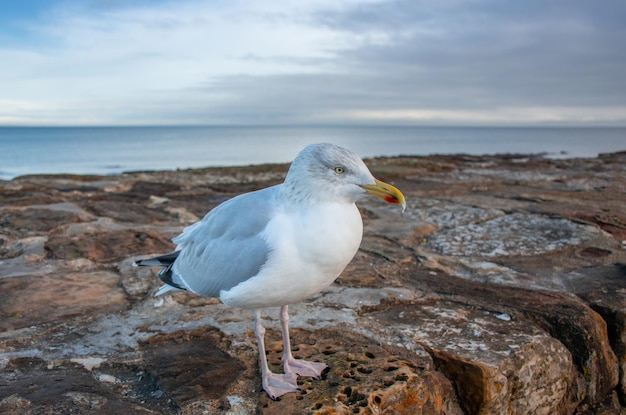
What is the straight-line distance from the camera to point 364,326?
2938 mm

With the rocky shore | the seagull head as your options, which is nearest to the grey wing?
the seagull head

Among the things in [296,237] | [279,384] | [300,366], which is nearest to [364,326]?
[300,366]

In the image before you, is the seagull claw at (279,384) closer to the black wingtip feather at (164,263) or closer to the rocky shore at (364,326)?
the rocky shore at (364,326)

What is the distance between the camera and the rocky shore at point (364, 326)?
2365 millimetres

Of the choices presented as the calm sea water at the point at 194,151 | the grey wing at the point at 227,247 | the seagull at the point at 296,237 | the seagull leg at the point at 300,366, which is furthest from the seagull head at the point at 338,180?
the calm sea water at the point at 194,151

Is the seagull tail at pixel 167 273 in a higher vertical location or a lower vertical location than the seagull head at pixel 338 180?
lower

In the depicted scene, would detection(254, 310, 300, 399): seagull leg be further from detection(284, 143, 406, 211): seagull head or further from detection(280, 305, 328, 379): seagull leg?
detection(284, 143, 406, 211): seagull head

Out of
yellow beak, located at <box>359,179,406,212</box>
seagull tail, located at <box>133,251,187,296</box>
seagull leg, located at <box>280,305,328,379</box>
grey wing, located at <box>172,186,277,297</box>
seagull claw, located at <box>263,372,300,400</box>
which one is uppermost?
yellow beak, located at <box>359,179,406,212</box>

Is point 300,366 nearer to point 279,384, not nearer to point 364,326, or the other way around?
point 279,384

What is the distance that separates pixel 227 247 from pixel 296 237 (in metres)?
0.46

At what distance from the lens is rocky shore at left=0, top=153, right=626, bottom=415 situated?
2365 mm

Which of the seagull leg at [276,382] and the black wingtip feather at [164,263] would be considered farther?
the black wingtip feather at [164,263]

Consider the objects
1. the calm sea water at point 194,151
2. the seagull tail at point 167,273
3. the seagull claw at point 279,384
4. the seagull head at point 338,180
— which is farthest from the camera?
the calm sea water at point 194,151

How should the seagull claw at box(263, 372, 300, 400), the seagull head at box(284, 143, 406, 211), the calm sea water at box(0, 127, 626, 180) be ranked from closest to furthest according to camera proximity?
1. the seagull claw at box(263, 372, 300, 400)
2. the seagull head at box(284, 143, 406, 211)
3. the calm sea water at box(0, 127, 626, 180)
